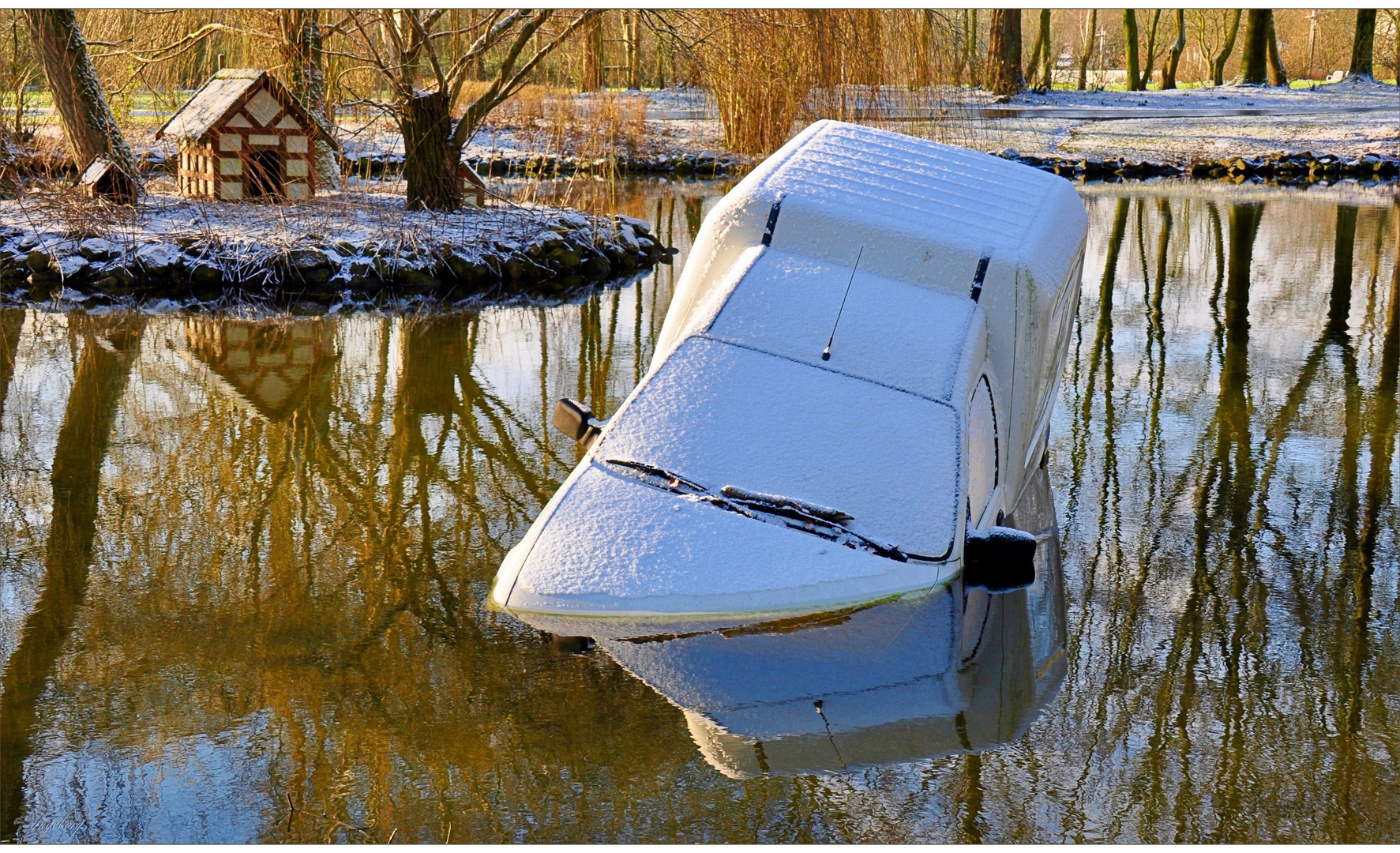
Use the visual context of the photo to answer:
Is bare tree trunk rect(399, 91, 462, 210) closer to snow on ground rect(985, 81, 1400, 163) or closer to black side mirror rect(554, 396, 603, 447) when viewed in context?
black side mirror rect(554, 396, 603, 447)

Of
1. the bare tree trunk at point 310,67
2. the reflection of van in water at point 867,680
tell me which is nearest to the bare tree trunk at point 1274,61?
the bare tree trunk at point 310,67

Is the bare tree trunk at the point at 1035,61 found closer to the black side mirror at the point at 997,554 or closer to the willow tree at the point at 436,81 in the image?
the willow tree at the point at 436,81

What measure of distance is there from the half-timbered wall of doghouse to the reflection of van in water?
50.6 ft

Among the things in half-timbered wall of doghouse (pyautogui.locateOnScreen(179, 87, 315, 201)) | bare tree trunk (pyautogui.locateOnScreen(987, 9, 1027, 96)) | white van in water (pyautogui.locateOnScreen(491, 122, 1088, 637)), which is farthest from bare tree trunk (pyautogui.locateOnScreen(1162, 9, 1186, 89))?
white van in water (pyautogui.locateOnScreen(491, 122, 1088, 637))

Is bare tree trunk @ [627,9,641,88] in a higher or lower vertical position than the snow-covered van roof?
higher

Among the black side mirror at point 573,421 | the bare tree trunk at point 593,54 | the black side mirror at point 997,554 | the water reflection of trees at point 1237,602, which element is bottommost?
the water reflection of trees at point 1237,602

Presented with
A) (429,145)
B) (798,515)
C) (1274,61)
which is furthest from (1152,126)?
(798,515)

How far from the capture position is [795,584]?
5.23 meters

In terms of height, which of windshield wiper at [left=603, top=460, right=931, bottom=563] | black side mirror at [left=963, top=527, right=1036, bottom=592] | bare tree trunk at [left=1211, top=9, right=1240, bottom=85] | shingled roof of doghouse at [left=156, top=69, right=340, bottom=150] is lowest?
black side mirror at [left=963, top=527, right=1036, bottom=592]

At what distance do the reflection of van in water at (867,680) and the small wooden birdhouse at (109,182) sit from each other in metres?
15.6

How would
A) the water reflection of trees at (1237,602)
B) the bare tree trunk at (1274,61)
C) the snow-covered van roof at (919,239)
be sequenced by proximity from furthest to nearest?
the bare tree trunk at (1274,61) → the snow-covered van roof at (919,239) → the water reflection of trees at (1237,602)

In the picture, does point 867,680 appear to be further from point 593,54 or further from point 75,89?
point 75,89

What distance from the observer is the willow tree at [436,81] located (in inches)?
639

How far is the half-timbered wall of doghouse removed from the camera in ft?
62.2
